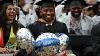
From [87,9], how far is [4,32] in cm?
249

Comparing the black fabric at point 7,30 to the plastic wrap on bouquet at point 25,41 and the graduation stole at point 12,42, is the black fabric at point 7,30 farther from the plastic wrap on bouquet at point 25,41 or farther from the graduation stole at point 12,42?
the plastic wrap on bouquet at point 25,41

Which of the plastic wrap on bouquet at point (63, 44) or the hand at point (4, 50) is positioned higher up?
the plastic wrap on bouquet at point (63, 44)

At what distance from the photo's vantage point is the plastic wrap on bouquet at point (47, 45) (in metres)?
4.20

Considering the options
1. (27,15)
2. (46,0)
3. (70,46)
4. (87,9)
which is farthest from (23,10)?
(70,46)

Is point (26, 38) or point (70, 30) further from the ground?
point (26, 38)

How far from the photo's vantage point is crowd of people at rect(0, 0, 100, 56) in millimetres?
4742

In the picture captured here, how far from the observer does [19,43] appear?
4.38 metres

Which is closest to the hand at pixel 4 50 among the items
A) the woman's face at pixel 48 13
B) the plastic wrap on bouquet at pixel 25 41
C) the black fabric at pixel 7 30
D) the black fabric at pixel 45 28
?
the black fabric at pixel 7 30

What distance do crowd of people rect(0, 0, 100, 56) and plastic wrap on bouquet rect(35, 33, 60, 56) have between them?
134 mm

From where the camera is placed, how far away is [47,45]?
4195 millimetres

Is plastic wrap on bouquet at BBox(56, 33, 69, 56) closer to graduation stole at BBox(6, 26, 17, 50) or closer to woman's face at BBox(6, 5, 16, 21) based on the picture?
graduation stole at BBox(6, 26, 17, 50)

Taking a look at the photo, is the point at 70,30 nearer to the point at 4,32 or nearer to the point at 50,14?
the point at 50,14

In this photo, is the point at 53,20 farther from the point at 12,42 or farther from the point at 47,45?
the point at 47,45

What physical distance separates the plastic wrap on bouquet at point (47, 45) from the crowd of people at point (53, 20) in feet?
0.44
